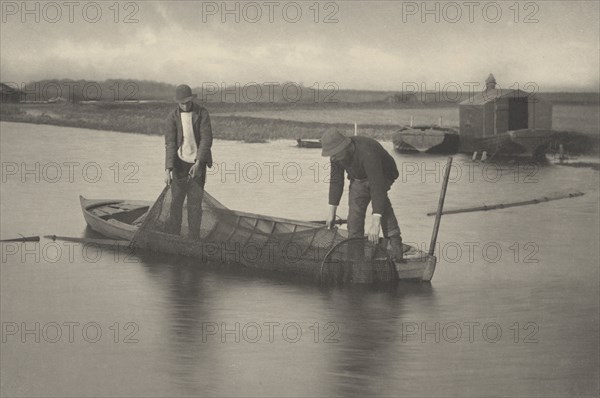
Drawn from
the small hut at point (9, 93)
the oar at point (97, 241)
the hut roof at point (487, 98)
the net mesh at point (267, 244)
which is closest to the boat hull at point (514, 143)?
the hut roof at point (487, 98)

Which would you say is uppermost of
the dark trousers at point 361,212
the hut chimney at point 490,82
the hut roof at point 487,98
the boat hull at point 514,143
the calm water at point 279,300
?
the hut chimney at point 490,82

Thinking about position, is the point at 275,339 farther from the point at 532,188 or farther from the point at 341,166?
the point at 532,188

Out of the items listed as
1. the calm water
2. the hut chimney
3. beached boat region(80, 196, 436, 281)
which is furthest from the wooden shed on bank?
beached boat region(80, 196, 436, 281)

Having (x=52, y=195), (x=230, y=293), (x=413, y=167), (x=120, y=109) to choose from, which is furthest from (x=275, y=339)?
(x=413, y=167)

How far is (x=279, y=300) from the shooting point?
5.14 m

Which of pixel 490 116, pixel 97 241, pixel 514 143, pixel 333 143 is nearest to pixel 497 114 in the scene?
pixel 490 116

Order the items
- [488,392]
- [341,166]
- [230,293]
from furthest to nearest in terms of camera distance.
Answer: [230,293] → [341,166] → [488,392]

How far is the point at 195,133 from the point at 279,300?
111 centimetres

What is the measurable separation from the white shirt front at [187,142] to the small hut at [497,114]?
314 centimetres

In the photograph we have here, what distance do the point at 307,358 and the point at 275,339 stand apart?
0.92 feet

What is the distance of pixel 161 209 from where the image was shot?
598 centimetres

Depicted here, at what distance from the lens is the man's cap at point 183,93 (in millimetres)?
5602

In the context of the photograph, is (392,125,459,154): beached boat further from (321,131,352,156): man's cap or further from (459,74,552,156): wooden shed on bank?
(321,131,352,156): man's cap

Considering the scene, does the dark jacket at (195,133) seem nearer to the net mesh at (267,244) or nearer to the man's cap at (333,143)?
the net mesh at (267,244)
